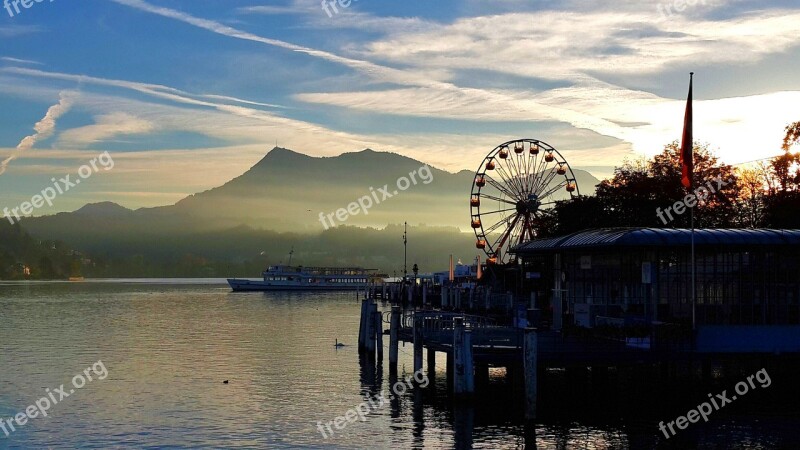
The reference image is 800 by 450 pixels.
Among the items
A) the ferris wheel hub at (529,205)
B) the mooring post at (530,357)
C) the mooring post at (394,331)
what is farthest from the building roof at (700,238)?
the ferris wheel hub at (529,205)

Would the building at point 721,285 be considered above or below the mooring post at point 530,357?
above

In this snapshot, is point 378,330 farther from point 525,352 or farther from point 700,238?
point 700,238

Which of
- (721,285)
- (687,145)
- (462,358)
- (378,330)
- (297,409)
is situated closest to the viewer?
(462,358)

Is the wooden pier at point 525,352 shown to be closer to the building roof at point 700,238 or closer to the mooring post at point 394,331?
the building roof at point 700,238

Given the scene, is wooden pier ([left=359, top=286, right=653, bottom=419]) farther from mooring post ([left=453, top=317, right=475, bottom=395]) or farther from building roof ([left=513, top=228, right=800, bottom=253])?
building roof ([left=513, top=228, right=800, bottom=253])

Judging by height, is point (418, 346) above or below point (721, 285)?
below

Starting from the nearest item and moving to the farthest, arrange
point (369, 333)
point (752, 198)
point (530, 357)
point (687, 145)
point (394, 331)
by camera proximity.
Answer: point (530, 357)
point (687, 145)
point (394, 331)
point (369, 333)
point (752, 198)

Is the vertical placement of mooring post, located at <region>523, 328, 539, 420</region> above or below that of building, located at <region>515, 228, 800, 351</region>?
below

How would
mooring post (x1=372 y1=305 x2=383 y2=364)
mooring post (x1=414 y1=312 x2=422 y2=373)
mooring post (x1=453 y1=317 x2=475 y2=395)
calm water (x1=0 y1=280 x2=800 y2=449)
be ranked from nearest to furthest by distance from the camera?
1. calm water (x1=0 y1=280 x2=800 y2=449)
2. mooring post (x1=453 y1=317 x2=475 y2=395)
3. mooring post (x1=414 y1=312 x2=422 y2=373)
4. mooring post (x1=372 y1=305 x2=383 y2=364)

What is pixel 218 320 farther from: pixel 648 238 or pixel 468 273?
pixel 648 238

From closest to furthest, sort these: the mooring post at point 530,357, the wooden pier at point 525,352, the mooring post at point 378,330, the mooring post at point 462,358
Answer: the mooring post at point 530,357 < the wooden pier at point 525,352 < the mooring post at point 462,358 < the mooring post at point 378,330

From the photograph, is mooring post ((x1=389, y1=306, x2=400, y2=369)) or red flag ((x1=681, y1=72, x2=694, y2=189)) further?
mooring post ((x1=389, y1=306, x2=400, y2=369))

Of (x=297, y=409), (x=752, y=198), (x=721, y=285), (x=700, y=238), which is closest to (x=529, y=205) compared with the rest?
(x=752, y=198)

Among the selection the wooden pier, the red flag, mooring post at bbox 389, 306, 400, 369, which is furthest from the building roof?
mooring post at bbox 389, 306, 400, 369
